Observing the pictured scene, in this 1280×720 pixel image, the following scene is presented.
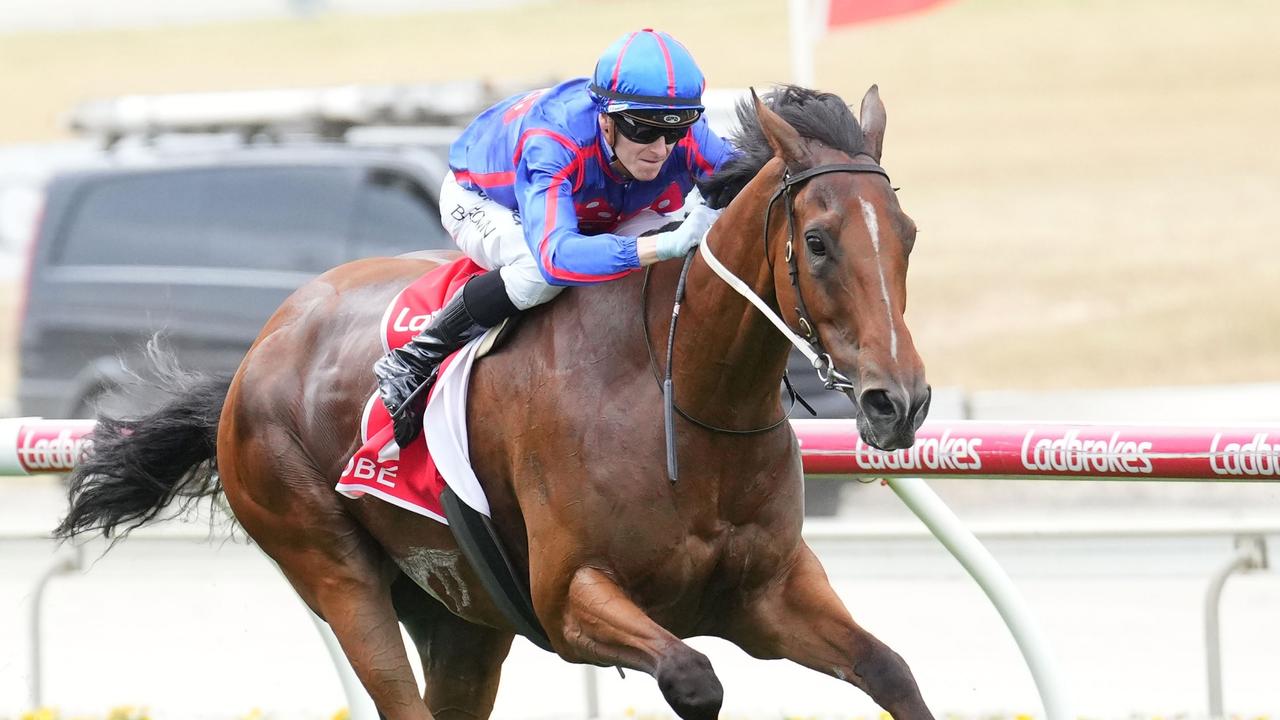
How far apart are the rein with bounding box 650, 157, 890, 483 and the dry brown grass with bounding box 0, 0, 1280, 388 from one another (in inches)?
511

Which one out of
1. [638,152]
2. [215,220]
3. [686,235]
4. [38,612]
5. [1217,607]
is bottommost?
[38,612]

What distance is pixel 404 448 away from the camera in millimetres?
4184

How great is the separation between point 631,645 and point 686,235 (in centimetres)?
87

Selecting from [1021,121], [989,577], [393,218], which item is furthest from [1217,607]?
[1021,121]

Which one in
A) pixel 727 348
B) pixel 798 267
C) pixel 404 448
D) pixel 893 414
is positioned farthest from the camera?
pixel 404 448

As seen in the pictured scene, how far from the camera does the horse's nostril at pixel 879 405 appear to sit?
10.1ft

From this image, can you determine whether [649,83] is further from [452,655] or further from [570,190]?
[452,655]

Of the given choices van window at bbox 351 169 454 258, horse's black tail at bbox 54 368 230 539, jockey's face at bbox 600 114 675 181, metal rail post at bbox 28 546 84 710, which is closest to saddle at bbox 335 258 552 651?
jockey's face at bbox 600 114 675 181

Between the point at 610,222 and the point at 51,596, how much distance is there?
19.8 feet

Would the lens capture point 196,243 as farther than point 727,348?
Yes

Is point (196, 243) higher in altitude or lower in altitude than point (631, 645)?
lower

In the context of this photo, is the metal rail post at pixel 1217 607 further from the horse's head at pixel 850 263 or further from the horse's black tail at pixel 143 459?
the horse's black tail at pixel 143 459

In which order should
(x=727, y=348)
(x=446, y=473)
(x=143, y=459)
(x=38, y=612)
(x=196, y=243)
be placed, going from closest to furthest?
(x=727, y=348) → (x=446, y=473) → (x=143, y=459) → (x=38, y=612) → (x=196, y=243)

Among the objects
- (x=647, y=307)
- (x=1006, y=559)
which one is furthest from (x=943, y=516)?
(x=1006, y=559)
